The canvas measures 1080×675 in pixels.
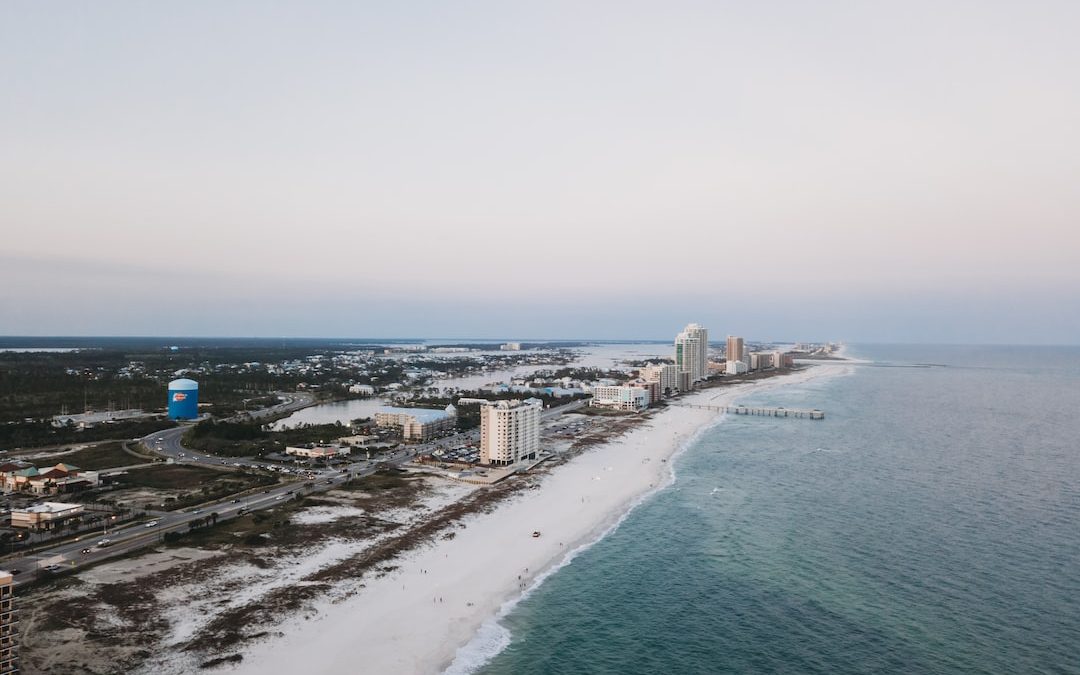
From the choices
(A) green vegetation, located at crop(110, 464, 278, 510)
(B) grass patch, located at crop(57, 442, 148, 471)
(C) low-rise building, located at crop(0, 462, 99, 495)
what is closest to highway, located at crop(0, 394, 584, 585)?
(A) green vegetation, located at crop(110, 464, 278, 510)

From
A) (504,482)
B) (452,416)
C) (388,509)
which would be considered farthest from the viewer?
(452,416)

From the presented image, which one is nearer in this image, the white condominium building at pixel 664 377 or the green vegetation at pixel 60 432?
the green vegetation at pixel 60 432

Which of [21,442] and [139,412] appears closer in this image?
[21,442]

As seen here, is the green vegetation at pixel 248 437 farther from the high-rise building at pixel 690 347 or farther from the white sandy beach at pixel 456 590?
the high-rise building at pixel 690 347

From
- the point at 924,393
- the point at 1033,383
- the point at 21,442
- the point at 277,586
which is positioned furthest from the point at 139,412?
the point at 1033,383

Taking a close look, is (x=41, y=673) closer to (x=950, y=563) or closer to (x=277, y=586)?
(x=277, y=586)

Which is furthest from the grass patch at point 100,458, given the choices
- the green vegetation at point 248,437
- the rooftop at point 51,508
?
the rooftop at point 51,508
